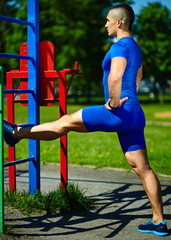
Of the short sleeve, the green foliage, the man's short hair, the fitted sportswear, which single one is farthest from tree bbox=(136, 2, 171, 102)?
the short sleeve

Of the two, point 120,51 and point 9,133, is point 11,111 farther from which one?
point 120,51

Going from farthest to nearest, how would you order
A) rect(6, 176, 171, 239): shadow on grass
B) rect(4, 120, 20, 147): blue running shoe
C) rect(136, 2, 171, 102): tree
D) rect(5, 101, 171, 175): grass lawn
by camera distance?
rect(136, 2, 171, 102): tree, rect(5, 101, 171, 175): grass lawn, rect(4, 120, 20, 147): blue running shoe, rect(6, 176, 171, 239): shadow on grass

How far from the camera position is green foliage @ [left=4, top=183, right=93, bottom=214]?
15.4 feet

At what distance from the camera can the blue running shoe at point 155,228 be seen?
3.93m

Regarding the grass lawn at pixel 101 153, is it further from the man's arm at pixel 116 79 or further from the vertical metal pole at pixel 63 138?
the man's arm at pixel 116 79

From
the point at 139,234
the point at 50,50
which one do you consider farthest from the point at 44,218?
the point at 50,50

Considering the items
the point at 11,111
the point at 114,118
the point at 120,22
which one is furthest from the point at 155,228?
the point at 11,111

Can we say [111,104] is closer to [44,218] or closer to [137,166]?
[137,166]

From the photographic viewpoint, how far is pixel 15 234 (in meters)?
3.87

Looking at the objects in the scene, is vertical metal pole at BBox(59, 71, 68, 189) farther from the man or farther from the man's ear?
the man's ear

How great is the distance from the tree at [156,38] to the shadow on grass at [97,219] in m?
37.8

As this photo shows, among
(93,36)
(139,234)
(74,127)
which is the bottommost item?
(139,234)

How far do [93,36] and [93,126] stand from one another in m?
41.1

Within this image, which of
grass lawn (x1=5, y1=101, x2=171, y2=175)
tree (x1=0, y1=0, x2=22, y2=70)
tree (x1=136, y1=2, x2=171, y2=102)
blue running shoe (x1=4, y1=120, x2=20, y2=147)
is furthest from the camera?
tree (x1=0, y1=0, x2=22, y2=70)
